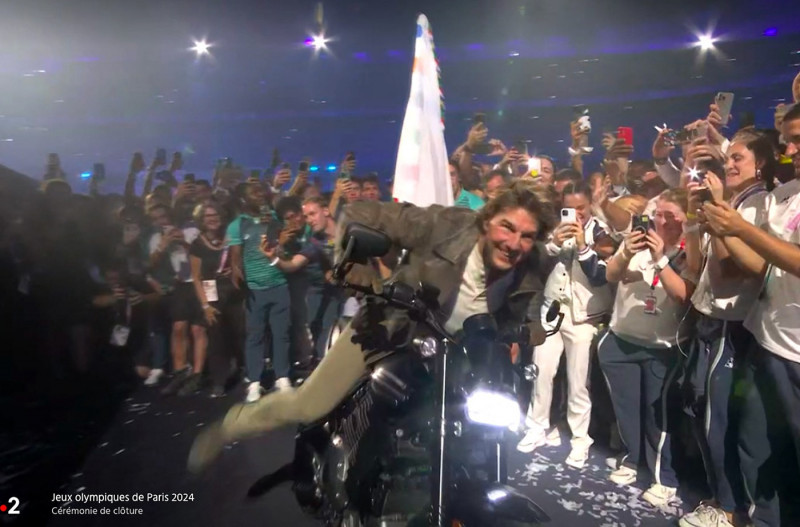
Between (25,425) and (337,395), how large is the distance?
7.09 feet

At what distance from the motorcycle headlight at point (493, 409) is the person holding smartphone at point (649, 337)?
1.38m

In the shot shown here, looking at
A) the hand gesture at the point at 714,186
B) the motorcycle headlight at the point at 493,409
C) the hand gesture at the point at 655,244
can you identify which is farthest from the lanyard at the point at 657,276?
the motorcycle headlight at the point at 493,409

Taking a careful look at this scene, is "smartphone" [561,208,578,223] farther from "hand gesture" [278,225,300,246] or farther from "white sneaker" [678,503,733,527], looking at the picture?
"hand gesture" [278,225,300,246]

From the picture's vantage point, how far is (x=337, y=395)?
2076 millimetres

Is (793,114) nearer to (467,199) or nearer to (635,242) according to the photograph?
(635,242)

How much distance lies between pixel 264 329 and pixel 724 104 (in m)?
2.87

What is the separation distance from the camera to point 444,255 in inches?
73.4

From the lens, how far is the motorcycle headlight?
1.32 metres

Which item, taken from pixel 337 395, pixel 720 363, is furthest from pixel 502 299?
pixel 720 363

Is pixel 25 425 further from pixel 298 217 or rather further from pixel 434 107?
pixel 434 107

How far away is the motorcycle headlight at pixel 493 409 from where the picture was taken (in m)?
1.32

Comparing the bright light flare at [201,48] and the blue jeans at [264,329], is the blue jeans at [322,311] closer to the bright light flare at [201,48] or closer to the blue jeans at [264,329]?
the blue jeans at [264,329]

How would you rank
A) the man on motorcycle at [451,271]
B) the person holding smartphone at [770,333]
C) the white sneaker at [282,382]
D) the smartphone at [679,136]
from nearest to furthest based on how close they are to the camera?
the man on motorcycle at [451,271] → the person holding smartphone at [770,333] → the smartphone at [679,136] → the white sneaker at [282,382]

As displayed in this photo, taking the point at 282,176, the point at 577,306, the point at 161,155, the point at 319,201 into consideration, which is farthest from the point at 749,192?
the point at 161,155
